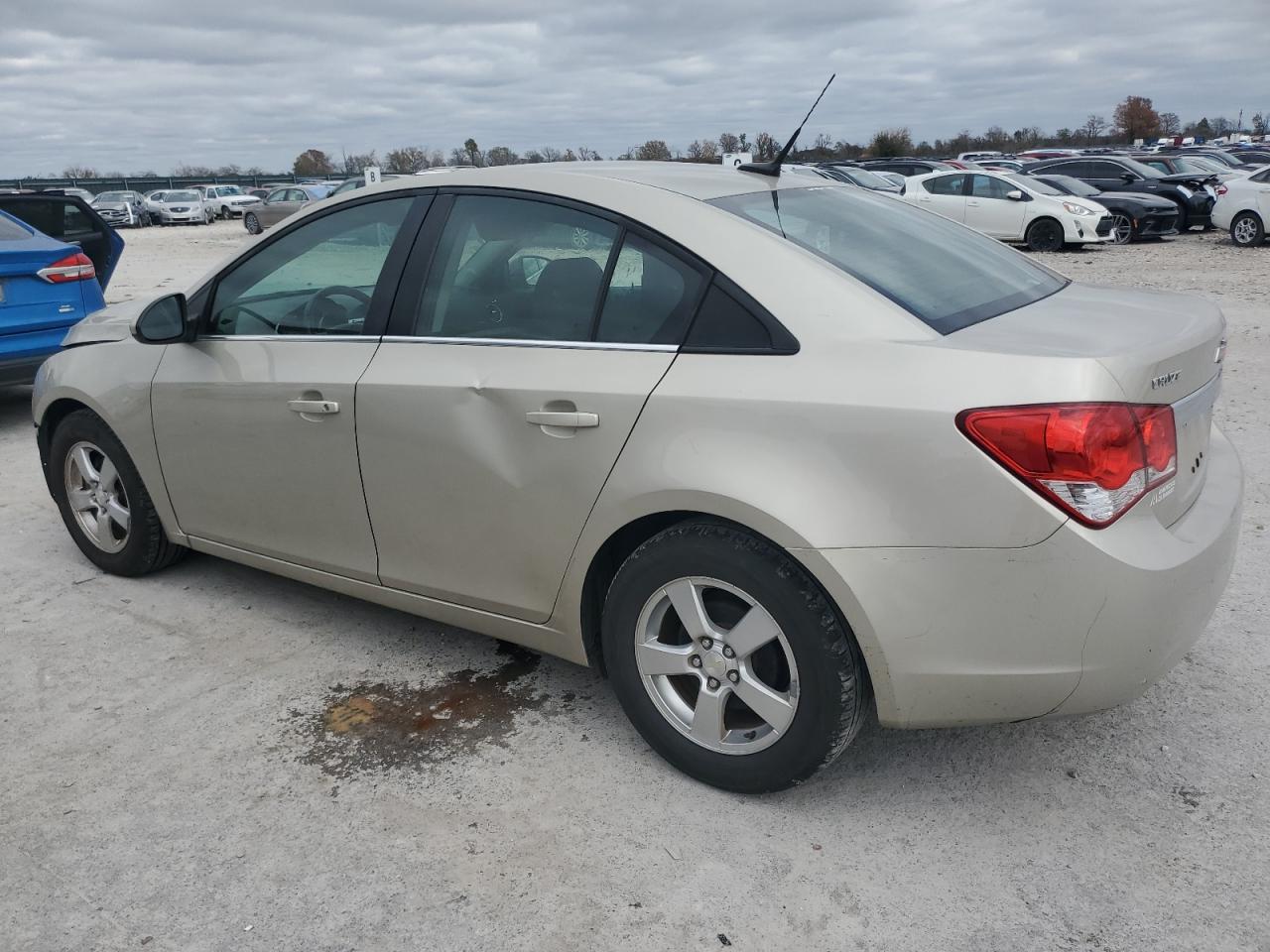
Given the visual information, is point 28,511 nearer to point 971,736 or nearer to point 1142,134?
point 971,736

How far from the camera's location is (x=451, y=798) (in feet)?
9.61

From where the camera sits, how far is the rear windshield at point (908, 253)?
280cm

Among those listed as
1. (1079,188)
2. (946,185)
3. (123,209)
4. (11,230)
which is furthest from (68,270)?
(123,209)

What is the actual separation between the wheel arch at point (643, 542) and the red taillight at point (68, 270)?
5748 millimetres

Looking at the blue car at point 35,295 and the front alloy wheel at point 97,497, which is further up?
the blue car at point 35,295

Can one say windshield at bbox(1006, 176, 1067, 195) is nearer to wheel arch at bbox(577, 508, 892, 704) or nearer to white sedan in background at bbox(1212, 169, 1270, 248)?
white sedan in background at bbox(1212, 169, 1270, 248)

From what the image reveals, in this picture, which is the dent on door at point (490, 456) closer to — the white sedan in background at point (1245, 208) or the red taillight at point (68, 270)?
the red taillight at point (68, 270)

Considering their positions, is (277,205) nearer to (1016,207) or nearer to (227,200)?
(227,200)

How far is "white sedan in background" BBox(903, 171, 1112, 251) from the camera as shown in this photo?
62.9 ft

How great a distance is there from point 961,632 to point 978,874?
24.3 inches

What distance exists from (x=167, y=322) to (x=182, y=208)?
41.9m

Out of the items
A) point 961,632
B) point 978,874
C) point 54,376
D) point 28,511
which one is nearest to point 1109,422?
point 961,632

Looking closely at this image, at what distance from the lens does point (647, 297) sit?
2902 millimetres

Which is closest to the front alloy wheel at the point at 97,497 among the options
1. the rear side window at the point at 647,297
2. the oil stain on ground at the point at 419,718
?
the oil stain on ground at the point at 419,718
